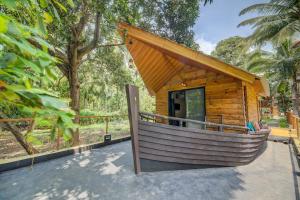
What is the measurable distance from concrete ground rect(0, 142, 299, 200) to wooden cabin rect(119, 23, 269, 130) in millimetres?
1613

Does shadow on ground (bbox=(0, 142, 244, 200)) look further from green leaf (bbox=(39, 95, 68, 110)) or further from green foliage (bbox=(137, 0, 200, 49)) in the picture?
green foliage (bbox=(137, 0, 200, 49))

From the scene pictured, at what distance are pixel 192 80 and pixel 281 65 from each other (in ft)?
31.2

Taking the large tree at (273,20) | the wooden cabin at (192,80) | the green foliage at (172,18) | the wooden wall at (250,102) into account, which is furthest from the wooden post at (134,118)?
the large tree at (273,20)

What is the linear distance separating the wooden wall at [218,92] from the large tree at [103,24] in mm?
2823

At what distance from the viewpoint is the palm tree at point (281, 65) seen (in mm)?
11523

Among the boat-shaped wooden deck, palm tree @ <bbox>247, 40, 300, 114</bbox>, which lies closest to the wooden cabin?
the boat-shaped wooden deck

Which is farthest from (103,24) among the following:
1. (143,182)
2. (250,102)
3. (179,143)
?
(250,102)

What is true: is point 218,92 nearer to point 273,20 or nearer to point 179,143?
point 179,143

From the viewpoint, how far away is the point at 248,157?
15.1ft

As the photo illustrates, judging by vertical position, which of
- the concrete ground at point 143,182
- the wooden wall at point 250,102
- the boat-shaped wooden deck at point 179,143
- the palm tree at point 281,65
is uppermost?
the palm tree at point 281,65

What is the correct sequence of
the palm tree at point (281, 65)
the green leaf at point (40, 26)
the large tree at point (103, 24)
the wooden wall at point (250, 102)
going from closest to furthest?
the green leaf at point (40, 26)
the large tree at point (103, 24)
the wooden wall at point (250, 102)
the palm tree at point (281, 65)

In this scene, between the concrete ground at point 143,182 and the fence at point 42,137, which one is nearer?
the fence at point 42,137

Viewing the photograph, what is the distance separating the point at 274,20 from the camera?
29.5ft

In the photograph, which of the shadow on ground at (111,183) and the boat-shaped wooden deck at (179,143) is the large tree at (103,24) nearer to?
the shadow on ground at (111,183)
